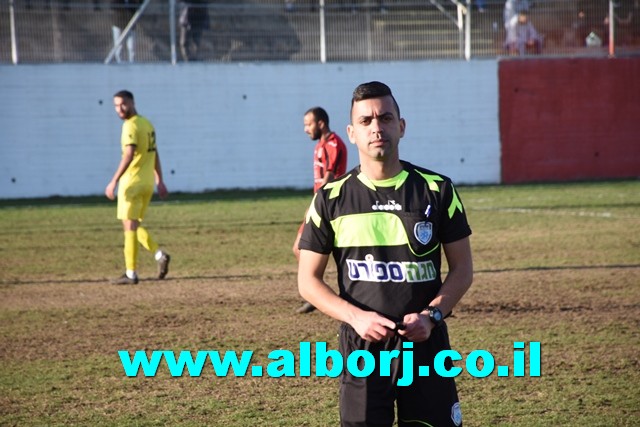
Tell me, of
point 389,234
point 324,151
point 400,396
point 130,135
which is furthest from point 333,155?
point 400,396

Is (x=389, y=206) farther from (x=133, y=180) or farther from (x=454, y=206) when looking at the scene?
(x=133, y=180)

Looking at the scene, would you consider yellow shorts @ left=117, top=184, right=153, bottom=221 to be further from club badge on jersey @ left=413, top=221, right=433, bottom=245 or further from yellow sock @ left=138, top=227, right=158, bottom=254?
club badge on jersey @ left=413, top=221, right=433, bottom=245

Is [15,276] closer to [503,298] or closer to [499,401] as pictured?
[503,298]

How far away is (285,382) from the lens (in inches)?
299

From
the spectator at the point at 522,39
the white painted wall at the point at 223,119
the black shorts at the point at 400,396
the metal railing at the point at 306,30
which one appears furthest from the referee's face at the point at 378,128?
the spectator at the point at 522,39

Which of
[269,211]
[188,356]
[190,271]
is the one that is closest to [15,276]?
[190,271]

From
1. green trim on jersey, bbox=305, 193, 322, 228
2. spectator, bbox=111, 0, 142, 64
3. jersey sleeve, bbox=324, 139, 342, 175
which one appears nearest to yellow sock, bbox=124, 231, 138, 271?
jersey sleeve, bbox=324, 139, 342, 175

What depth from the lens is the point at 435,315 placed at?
4.14 metres

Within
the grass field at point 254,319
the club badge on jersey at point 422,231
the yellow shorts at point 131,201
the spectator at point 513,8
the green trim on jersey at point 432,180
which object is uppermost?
the spectator at point 513,8

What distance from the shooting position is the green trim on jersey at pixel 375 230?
427 cm

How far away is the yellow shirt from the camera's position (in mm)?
12269

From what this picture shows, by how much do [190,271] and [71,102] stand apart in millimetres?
12845

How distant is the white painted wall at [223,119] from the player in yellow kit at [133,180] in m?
12.9

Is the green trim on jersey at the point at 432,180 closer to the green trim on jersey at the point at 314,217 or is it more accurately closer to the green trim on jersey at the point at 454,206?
the green trim on jersey at the point at 454,206
